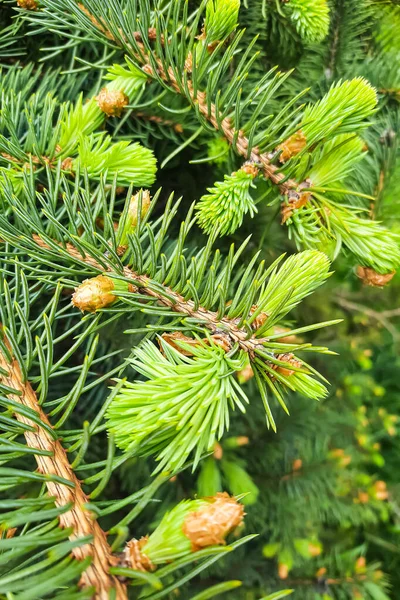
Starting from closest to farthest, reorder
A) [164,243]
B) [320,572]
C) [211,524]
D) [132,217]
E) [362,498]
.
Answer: [211,524] → [132,217] → [164,243] → [320,572] → [362,498]

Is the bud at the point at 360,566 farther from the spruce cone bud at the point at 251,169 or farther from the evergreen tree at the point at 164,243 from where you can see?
the spruce cone bud at the point at 251,169

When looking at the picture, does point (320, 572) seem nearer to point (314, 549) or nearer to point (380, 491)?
point (314, 549)

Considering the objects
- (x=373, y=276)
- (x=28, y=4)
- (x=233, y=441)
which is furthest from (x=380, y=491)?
(x=28, y=4)

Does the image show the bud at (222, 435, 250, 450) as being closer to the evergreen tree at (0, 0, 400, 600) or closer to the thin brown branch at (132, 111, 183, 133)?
the evergreen tree at (0, 0, 400, 600)

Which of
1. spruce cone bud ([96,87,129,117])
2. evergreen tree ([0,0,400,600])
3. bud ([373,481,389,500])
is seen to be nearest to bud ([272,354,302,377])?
evergreen tree ([0,0,400,600])

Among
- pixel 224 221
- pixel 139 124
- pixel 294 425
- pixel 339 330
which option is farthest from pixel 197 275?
pixel 339 330

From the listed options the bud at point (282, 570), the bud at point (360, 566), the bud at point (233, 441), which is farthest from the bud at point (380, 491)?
the bud at point (233, 441)

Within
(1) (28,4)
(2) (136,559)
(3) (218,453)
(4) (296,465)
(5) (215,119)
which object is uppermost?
(1) (28,4)
